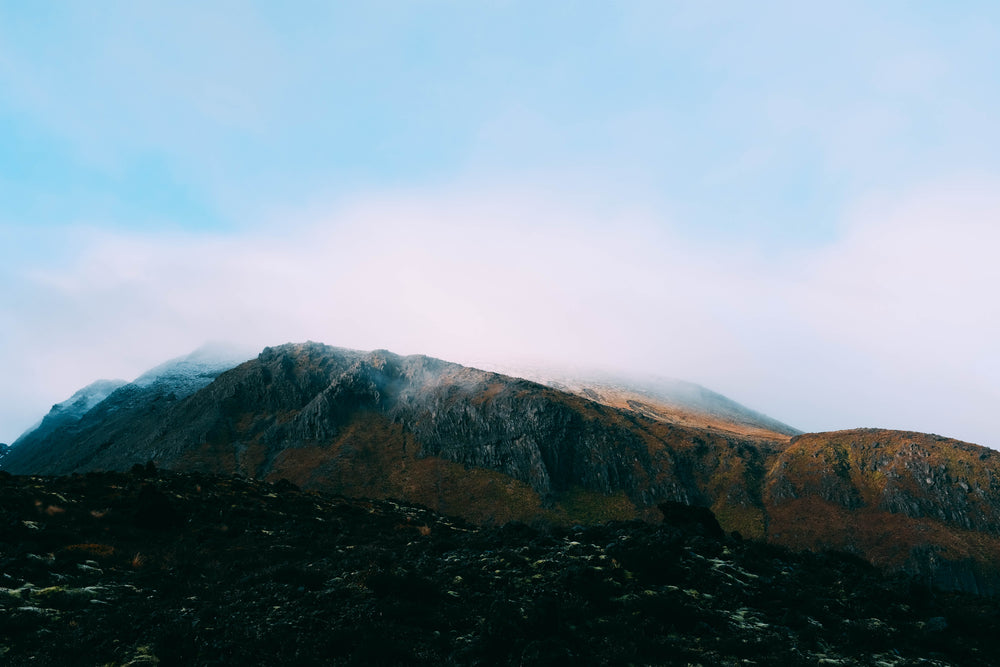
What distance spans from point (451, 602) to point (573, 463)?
503ft

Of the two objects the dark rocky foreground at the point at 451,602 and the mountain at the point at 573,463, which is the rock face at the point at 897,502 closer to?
the mountain at the point at 573,463

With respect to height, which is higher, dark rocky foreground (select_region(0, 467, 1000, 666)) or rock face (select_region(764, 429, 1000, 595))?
dark rocky foreground (select_region(0, 467, 1000, 666))

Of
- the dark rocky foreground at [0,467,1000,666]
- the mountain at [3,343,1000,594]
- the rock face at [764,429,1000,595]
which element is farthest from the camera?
the mountain at [3,343,1000,594]

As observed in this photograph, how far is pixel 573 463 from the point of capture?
164000 mm

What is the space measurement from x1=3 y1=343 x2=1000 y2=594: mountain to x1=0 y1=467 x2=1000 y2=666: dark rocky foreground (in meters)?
114

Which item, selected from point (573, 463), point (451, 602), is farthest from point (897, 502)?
point (451, 602)

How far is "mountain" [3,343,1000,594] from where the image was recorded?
129000mm

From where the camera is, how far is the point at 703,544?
25578 mm

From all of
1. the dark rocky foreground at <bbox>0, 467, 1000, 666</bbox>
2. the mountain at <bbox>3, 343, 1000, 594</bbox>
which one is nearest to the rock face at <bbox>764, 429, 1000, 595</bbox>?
the mountain at <bbox>3, 343, 1000, 594</bbox>

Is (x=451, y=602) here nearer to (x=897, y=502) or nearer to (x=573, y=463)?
(x=573, y=463)

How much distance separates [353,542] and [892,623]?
3074 centimetres

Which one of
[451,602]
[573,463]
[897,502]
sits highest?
[451,602]

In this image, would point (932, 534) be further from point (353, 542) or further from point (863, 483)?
point (353, 542)

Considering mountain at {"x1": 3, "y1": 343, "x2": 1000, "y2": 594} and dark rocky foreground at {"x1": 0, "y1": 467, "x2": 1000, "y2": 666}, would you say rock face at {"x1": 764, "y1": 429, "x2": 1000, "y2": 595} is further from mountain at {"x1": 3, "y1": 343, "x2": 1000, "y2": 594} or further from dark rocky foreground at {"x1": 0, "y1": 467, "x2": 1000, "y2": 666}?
dark rocky foreground at {"x1": 0, "y1": 467, "x2": 1000, "y2": 666}
